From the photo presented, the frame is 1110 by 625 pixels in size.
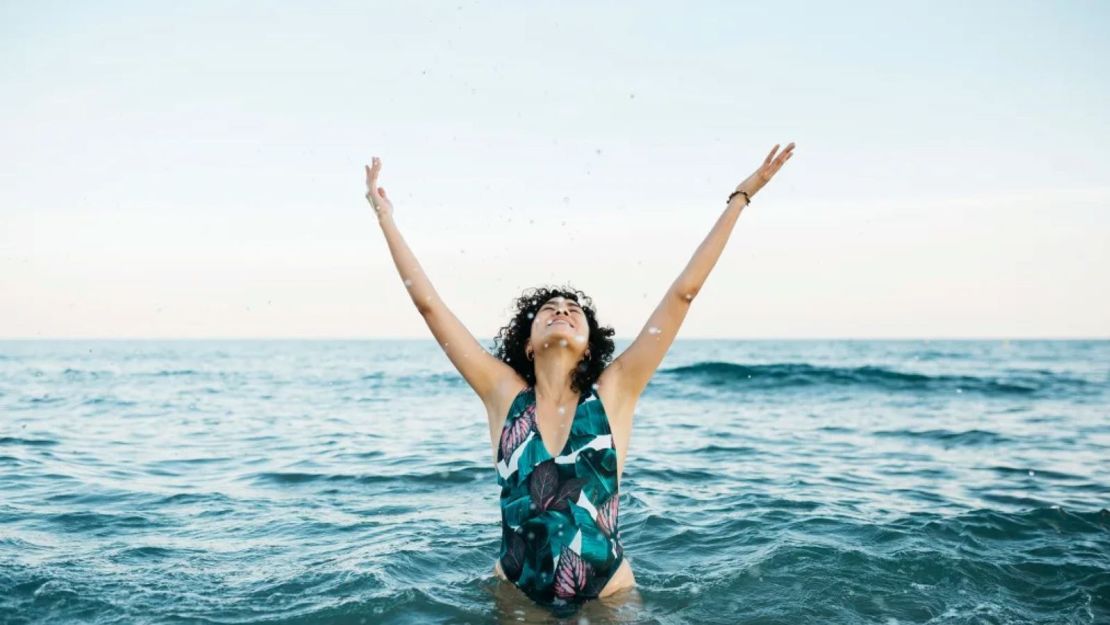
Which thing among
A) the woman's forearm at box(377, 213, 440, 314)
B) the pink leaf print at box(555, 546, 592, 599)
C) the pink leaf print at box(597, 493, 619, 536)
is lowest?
the pink leaf print at box(555, 546, 592, 599)

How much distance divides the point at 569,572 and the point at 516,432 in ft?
2.66

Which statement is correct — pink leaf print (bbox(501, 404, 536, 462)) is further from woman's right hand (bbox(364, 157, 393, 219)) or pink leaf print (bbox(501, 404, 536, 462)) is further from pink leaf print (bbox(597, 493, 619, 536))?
woman's right hand (bbox(364, 157, 393, 219))

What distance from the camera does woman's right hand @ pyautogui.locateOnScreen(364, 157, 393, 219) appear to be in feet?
16.3

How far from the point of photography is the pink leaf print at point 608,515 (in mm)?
4586

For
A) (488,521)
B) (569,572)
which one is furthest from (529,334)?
(488,521)

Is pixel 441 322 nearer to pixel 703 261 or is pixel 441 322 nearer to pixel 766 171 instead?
pixel 703 261

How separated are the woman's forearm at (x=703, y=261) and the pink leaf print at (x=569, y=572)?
1551 mm

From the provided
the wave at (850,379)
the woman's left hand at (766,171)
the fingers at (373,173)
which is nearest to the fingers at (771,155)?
the woman's left hand at (766,171)

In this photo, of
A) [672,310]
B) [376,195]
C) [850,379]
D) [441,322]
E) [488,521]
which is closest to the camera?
[672,310]

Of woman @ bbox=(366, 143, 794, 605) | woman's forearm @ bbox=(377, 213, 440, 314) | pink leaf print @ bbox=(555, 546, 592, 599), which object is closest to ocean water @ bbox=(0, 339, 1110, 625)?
pink leaf print @ bbox=(555, 546, 592, 599)

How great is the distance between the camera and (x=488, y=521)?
26.9 ft

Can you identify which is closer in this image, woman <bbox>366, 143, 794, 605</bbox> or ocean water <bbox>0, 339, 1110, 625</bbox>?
woman <bbox>366, 143, 794, 605</bbox>

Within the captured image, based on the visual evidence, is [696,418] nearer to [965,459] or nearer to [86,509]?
[965,459]

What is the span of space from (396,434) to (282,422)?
3.39 meters
